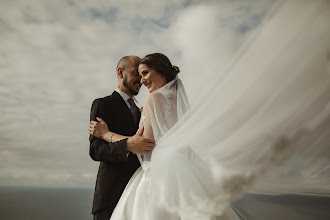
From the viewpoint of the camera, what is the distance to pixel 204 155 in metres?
1.38

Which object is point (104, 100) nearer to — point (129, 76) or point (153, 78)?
point (129, 76)

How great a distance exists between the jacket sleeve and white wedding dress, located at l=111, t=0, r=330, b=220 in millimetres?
370

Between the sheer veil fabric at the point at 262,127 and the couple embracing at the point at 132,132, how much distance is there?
98 millimetres

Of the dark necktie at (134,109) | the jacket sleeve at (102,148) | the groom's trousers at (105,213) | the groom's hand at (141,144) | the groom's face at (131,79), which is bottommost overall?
the groom's trousers at (105,213)

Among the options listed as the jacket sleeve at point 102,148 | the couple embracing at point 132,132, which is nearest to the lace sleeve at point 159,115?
the couple embracing at point 132,132

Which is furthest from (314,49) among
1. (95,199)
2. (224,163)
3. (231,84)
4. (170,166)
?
(95,199)

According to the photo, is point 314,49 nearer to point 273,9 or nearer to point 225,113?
point 273,9

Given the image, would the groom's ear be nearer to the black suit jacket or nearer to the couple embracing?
the couple embracing

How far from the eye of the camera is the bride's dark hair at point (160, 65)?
79.6 inches

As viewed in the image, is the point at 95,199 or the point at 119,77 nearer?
the point at 95,199

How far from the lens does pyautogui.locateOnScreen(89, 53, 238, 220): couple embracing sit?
1.67 metres

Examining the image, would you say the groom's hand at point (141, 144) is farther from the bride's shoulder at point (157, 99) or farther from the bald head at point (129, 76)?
the bald head at point (129, 76)

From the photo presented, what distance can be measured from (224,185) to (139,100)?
55.7 inches

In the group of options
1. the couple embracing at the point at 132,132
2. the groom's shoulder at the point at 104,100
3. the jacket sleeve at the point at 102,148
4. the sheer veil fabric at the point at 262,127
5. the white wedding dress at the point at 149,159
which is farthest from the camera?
the groom's shoulder at the point at 104,100
